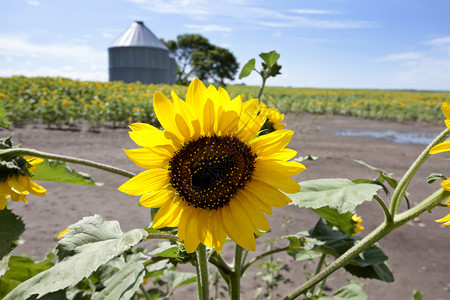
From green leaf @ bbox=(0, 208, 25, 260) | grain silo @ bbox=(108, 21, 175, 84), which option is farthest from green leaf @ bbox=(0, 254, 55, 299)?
grain silo @ bbox=(108, 21, 175, 84)

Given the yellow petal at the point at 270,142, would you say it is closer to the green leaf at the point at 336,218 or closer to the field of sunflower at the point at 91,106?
the green leaf at the point at 336,218

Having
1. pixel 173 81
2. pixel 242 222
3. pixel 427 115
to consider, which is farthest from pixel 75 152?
pixel 173 81

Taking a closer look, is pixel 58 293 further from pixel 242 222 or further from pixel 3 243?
pixel 242 222

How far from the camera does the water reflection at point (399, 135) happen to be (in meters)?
10.5

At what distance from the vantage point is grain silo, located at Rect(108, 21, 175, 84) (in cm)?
2505

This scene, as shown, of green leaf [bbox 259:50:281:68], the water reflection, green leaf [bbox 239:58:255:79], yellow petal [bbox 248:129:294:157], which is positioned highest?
green leaf [bbox 259:50:281:68]

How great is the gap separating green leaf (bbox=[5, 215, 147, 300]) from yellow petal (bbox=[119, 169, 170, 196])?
0.33ft

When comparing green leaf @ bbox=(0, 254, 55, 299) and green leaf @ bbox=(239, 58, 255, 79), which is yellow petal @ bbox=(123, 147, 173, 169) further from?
green leaf @ bbox=(0, 254, 55, 299)

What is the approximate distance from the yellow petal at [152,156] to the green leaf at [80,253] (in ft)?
0.52

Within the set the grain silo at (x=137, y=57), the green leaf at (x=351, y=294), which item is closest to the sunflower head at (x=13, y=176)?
the green leaf at (x=351, y=294)

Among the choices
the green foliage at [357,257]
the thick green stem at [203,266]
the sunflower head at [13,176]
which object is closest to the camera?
the thick green stem at [203,266]

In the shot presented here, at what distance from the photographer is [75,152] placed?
6.70 metres

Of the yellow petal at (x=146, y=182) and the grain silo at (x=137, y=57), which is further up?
the grain silo at (x=137, y=57)

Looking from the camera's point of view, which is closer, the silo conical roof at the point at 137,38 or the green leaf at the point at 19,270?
the green leaf at the point at 19,270
